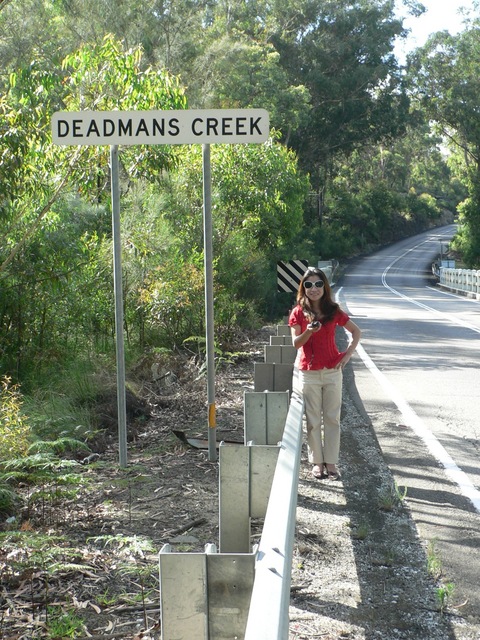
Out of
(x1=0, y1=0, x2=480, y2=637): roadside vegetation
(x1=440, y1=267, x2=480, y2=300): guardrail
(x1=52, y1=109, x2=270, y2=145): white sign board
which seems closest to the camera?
(x1=52, y1=109, x2=270, y2=145): white sign board

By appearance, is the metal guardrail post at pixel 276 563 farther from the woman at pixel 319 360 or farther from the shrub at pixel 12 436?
the shrub at pixel 12 436

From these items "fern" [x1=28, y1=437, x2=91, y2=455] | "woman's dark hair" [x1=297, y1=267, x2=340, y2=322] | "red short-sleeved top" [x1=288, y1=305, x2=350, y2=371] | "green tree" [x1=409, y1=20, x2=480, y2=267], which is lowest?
"fern" [x1=28, y1=437, x2=91, y2=455]

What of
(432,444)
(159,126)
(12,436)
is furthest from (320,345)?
(12,436)

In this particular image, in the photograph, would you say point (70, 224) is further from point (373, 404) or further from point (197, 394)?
point (373, 404)

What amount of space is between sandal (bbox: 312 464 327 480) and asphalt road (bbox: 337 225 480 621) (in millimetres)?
598

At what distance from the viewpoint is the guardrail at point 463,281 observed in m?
39.8

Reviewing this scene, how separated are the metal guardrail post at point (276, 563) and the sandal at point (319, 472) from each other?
2.31 meters

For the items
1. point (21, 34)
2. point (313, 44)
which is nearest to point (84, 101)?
point (21, 34)

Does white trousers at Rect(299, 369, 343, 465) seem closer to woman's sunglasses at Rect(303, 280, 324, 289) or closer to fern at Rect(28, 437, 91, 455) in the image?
woman's sunglasses at Rect(303, 280, 324, 289)

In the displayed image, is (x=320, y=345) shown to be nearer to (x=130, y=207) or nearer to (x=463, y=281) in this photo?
(x=130, y=207)

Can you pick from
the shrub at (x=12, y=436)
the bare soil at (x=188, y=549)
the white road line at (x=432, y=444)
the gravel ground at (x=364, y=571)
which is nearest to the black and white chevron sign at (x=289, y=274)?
the white road line at (x=432, y=444)

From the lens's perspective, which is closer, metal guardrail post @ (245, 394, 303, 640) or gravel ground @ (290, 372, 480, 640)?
metal guardrail post @ (245, 394, 303, 640)

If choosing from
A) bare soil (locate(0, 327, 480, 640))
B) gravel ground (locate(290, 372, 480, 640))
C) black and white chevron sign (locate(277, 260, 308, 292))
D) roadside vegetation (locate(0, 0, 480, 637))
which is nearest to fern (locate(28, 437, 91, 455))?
roadside vegetation (locate(0, 0, 480, 637))

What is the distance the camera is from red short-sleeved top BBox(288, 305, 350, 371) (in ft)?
23.9
